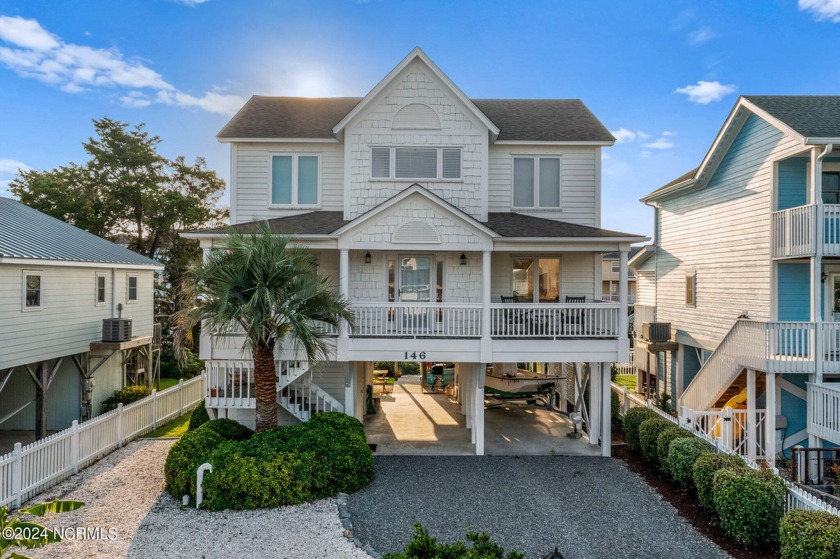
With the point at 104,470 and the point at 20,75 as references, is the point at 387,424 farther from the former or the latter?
the point at 20,75

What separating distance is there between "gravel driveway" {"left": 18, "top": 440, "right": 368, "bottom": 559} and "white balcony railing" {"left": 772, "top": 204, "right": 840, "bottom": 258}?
12.5 metres

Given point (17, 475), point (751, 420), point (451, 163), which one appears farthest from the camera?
point (451, 163)

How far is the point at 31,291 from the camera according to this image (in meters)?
12.7

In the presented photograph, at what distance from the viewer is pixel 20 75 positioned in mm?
20109

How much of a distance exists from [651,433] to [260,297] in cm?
968

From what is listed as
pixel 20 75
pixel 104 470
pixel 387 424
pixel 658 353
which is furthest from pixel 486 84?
pixel 20 75

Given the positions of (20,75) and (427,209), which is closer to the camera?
(427,209)

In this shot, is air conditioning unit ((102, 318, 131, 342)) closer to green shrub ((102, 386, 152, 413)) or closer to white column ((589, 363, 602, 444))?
green shrub ((102, 386, 152, 413))

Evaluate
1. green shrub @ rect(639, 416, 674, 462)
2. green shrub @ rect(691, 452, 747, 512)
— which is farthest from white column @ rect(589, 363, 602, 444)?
green shrub @ rect(691, 452, 747, 512)

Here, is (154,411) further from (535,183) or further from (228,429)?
(535,183)

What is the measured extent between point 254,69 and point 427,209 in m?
10.7

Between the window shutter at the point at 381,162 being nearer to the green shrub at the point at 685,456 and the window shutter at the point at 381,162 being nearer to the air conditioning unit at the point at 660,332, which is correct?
the green shrub at the point at 685,456

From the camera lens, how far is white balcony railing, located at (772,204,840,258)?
10.8 m

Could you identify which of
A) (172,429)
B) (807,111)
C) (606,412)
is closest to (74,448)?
(172,429)
